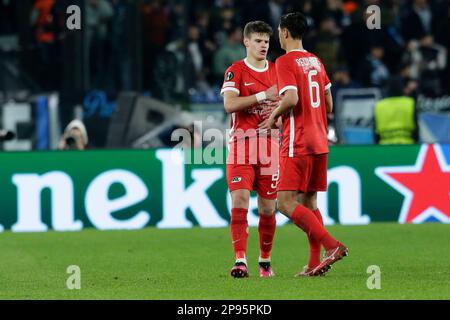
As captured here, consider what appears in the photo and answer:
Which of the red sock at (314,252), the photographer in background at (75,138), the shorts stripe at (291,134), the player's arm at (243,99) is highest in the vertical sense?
the player's arm at (243,99)

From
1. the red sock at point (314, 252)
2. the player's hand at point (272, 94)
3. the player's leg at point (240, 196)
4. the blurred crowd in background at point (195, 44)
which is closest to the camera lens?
A: the red sock at point (314, 252)

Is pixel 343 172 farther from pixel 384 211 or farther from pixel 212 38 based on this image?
pixel 212 38

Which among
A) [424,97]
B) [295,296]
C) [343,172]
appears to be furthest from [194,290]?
[424,97]

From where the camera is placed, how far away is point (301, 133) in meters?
10.5

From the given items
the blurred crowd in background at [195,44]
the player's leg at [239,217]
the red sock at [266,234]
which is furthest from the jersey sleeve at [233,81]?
the blurred crowd in background at [195,44]

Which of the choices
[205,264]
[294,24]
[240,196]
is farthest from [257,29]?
[205,264]

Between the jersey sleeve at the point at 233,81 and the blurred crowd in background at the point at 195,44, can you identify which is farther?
the blurred crowd in background at the point at 195,44

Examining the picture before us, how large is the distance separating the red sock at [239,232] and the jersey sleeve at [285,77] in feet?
3.71

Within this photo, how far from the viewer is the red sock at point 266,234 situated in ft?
35.8

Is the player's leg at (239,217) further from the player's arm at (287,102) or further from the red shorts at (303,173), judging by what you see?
the player's arm at (287,102)

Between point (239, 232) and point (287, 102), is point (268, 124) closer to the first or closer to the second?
point (287, 102)

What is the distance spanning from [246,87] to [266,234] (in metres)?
1.22

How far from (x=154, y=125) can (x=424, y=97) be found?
4.34 meters

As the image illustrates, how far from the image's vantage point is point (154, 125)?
19.8m
